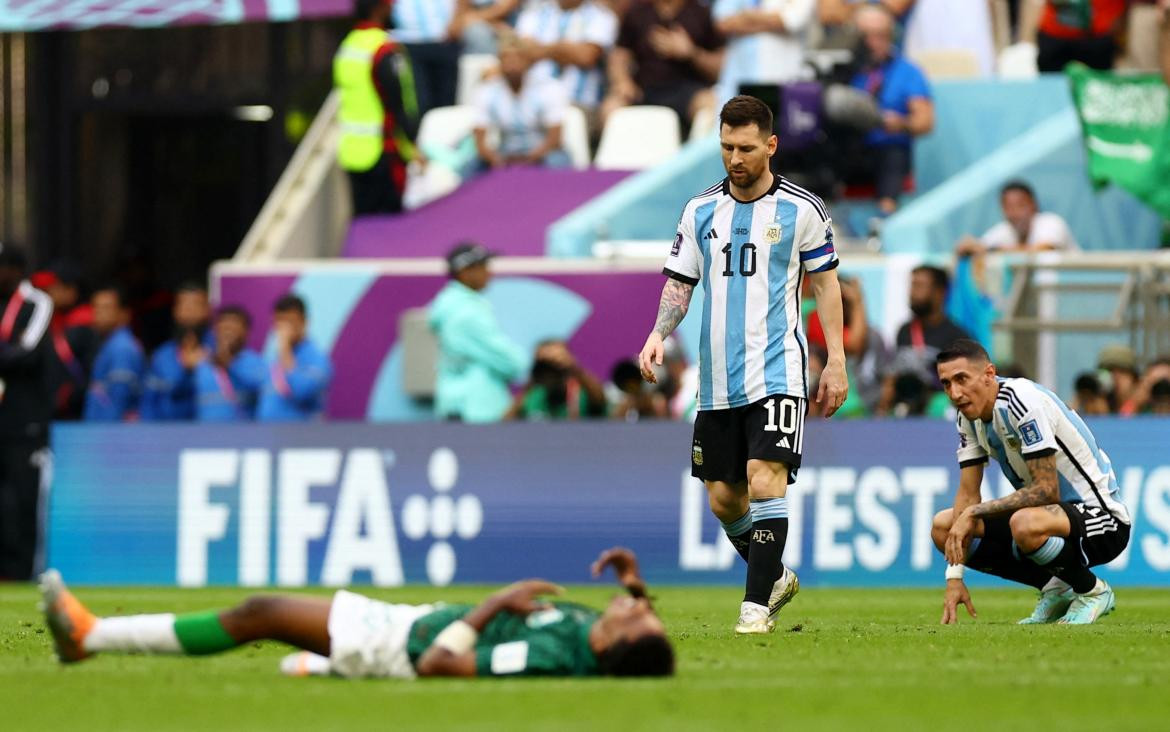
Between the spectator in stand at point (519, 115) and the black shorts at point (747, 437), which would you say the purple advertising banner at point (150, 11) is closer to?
the spectator in stand at point (519, 115)

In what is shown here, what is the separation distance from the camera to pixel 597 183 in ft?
67.7

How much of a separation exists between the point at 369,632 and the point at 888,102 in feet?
40.1

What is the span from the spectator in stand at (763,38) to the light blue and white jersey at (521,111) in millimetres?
1483

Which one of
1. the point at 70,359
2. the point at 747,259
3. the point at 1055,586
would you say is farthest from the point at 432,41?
the point at 747,259

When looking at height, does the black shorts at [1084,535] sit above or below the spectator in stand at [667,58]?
below

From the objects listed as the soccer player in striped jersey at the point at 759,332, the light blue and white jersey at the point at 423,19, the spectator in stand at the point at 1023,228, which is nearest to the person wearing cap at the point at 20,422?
the light blue and white jersey at the point at 423,19

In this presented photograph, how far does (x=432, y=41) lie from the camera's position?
22562mm

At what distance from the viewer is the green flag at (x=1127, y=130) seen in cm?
1769

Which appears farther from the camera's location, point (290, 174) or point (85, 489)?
point (290, 174)

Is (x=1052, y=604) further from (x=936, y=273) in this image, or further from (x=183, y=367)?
(x=183, y=367)

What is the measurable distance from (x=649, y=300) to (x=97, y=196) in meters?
9.22

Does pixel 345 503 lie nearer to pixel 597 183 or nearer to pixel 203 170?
pixel 597 183

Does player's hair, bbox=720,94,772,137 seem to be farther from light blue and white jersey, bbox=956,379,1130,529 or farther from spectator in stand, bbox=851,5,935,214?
spectator in stand, bbox=851,5,935,214

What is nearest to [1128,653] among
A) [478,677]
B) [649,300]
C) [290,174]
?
[478,677]
